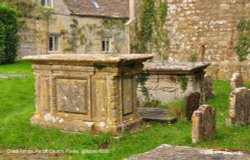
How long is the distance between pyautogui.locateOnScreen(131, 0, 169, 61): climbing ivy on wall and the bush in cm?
773

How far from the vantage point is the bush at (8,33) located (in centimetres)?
2331

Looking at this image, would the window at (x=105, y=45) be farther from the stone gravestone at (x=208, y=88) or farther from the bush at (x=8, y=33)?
the stone gravestone at (x=208, y=88)

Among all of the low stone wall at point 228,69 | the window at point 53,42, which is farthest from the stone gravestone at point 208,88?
the window at point 53,42

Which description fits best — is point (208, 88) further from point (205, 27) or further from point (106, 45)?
point (106, 45)

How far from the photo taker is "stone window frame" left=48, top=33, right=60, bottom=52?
28188mm

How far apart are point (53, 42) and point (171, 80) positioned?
1701 centimetres

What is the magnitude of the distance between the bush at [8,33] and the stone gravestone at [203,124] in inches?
650

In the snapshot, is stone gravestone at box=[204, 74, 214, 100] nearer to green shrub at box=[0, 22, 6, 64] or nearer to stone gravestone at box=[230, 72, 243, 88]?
stone gravestone at box=[230, 72, 243, 88]

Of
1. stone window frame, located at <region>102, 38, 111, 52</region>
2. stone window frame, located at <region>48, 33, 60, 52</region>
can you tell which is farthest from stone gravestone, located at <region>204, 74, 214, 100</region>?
stone window frame, located at <region>102, 38, 111, 52</region>

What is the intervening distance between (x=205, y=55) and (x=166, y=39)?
1.88 metres

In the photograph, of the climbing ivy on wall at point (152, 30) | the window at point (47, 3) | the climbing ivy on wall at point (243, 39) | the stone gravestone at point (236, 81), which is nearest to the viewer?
the stone gravestone at point (236, 81)

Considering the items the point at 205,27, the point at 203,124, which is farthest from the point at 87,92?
the point at 205,27

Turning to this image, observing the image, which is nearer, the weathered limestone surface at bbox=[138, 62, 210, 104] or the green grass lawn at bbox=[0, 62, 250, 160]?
the green grass lawn at bbox=[0, 62, 250, 160]

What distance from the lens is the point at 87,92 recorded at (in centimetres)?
941
